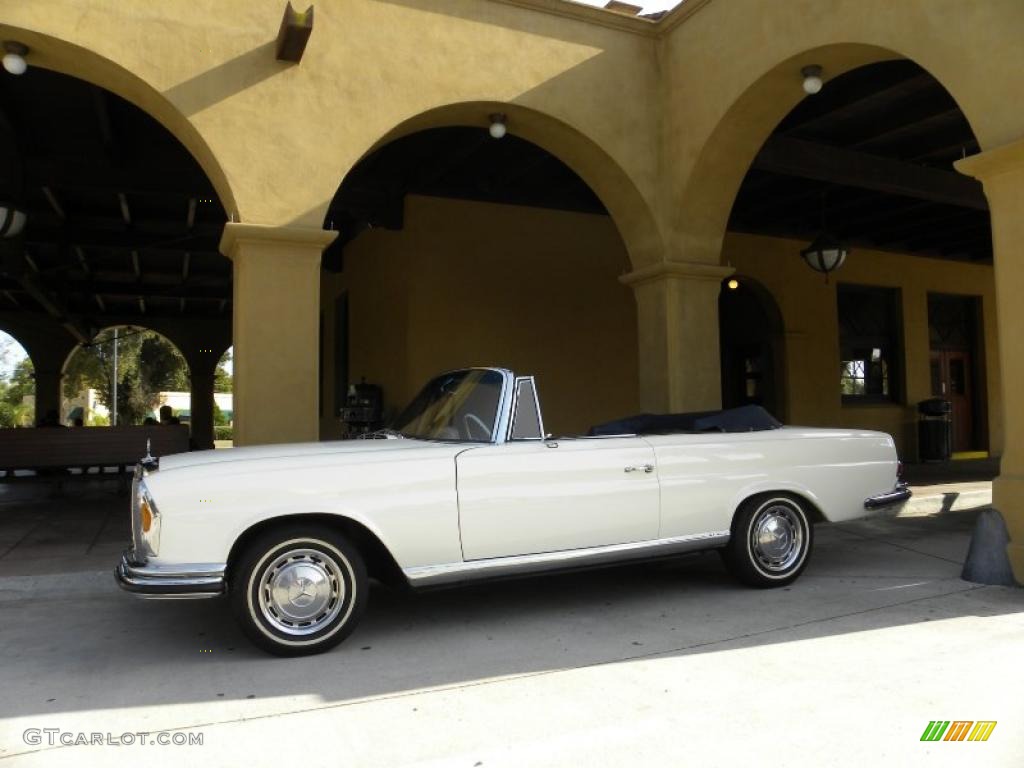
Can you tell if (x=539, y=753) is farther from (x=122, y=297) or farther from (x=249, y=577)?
(x=122, y=297)

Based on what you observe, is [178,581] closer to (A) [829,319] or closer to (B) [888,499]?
(B) [888,499]

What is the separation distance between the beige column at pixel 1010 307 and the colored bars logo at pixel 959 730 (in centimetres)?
260

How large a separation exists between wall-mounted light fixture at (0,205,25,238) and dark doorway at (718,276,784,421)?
9691 mm

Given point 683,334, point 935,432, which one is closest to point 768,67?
point 683,334

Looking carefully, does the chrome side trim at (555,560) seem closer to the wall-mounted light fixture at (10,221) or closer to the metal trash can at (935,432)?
the wall-mounted light fixture at (10,221)

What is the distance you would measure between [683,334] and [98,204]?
946 cm

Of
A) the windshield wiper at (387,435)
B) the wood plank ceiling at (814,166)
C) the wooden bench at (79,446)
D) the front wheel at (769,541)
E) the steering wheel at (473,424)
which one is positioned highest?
the wood plank ceiling at (814,166)

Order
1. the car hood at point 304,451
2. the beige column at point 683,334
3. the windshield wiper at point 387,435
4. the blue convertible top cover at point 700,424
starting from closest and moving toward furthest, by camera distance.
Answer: the car hood at point 304,451
the windshield wiper at point 387,435
the blue convertible top cover at point 700,424
the beige column at point 683,334

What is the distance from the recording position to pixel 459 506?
411 centimetres

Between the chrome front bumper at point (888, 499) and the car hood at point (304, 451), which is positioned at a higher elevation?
the car hood at point (304, 451)

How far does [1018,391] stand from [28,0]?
302 inches

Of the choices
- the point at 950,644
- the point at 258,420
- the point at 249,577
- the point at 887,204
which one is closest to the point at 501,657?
the point at 249,577

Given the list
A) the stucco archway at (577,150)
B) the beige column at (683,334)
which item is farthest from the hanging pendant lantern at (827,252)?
the stucco archway at (577,150)

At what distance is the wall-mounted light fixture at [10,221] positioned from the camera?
8.22 metres
